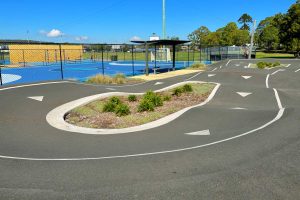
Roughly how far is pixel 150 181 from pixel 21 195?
7.77 feet

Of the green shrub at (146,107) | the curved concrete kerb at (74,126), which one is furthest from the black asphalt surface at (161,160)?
the green shrub at (146,107)

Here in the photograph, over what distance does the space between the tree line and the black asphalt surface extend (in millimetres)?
34035

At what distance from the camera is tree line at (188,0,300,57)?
55.0 m

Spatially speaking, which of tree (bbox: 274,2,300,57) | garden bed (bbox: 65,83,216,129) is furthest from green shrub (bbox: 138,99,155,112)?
tree (bbox: 274,2,300,57)

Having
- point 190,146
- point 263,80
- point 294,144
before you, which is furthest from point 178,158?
point 263,80

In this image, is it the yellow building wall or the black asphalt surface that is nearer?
the black asphalt surface

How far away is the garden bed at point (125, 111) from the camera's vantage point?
10.9m

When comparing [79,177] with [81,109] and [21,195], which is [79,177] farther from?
[81,109]

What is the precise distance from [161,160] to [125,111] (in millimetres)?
5439

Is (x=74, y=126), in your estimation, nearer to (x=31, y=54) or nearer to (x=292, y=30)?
(x=31, y=54)

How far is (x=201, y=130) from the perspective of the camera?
9.62 metres

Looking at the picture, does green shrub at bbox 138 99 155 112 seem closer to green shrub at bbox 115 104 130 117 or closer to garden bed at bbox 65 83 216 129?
garden bed at bbox 65 83 216 129

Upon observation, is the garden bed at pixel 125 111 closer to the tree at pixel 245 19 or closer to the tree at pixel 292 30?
the tree at pixel 292 30

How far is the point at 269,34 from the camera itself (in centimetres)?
9256
